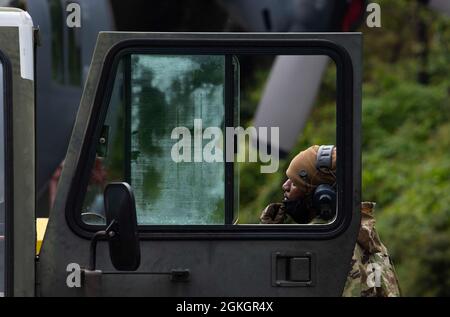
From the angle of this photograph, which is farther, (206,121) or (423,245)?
(423,245)

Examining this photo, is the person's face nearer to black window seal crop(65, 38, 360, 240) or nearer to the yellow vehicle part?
black window seal crop(65, 38, 360, 240)

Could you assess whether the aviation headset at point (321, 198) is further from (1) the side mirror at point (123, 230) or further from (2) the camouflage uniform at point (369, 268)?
(1) the side mirror at point (123, 230)

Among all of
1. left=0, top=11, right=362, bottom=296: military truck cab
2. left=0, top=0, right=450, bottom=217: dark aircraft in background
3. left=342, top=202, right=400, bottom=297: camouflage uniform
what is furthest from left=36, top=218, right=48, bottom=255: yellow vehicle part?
left=0, top=0, right=450, bottom=217: dark aircraft in background

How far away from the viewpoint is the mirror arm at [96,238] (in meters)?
4.16

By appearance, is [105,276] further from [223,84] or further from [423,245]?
[423,245]

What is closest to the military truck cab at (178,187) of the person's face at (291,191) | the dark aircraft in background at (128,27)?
the person's face at (291,191)

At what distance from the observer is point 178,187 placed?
4410mm

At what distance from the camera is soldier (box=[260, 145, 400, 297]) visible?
14.6 ft

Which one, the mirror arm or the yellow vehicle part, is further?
the yellow vehicle part

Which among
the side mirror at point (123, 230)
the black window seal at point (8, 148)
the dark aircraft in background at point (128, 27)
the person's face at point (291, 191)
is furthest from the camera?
the dark aircraft in background at point (128, 27)

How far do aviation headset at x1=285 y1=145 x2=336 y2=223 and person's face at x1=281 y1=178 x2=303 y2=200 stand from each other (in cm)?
3

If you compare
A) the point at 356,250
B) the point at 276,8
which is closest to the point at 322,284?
the point at 356,250

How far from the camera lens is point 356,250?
4.49m
